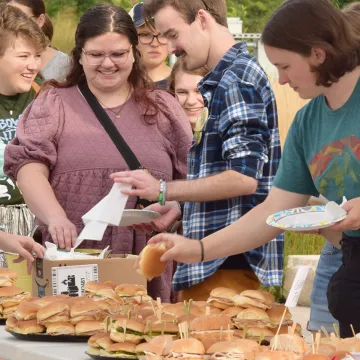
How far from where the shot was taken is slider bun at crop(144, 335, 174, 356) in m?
2.82

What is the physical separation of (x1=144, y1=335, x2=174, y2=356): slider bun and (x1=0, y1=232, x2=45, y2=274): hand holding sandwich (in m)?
1.34

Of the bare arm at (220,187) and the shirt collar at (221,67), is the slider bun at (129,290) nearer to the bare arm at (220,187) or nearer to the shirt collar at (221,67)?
the bare arm at (220,187)

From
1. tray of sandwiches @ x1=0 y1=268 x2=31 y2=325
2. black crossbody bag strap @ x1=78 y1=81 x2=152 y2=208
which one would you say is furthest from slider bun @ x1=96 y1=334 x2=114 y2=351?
black crossbody bag strap @ x1=78 y1=81 x2=152 y2=208

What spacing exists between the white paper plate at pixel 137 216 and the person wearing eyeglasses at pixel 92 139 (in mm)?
408

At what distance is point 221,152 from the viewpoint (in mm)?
3992

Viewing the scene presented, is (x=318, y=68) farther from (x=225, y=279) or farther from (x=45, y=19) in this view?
(x=45, y=19)

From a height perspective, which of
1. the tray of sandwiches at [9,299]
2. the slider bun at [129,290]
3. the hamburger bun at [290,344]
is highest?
the hamburger bun at [290,344]

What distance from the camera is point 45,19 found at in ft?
22.4

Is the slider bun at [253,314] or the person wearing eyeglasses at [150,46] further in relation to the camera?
the person wearing eyeglasses at [150,46]

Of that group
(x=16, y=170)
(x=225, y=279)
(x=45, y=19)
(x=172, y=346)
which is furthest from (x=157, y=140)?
(x=45, y=19)

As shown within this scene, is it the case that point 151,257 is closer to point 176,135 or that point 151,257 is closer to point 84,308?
point 84,308

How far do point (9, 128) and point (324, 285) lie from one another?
2184 millimetres

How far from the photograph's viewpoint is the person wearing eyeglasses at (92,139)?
455 centimetres

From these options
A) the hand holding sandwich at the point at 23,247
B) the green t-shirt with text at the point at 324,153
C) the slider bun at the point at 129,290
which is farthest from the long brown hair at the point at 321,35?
the hand holding sandwich at the point at 23,247
